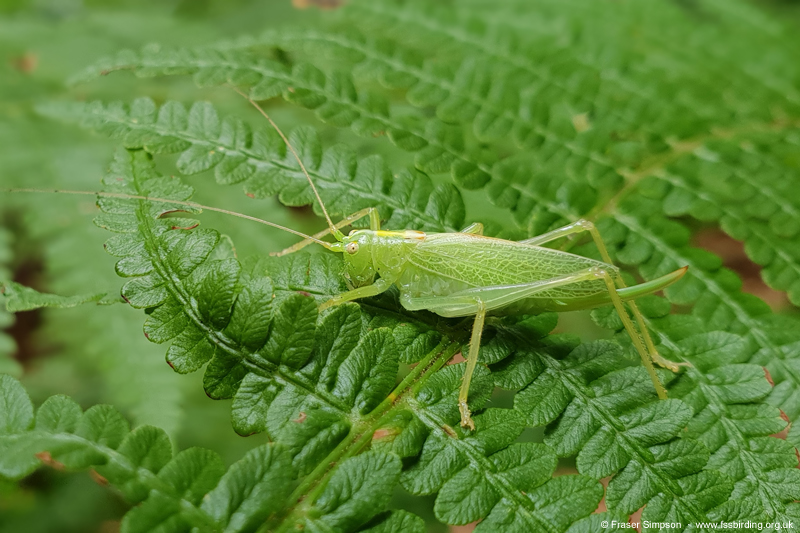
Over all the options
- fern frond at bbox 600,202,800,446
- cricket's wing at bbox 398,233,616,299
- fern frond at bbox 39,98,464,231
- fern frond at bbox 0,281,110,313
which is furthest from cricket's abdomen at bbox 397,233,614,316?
fern frond at bbox 0,281,110,313

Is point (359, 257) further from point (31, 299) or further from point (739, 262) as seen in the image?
point (739, 262)

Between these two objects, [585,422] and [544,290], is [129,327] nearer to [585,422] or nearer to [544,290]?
[544,290]

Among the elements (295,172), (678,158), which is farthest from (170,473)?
(678,158)

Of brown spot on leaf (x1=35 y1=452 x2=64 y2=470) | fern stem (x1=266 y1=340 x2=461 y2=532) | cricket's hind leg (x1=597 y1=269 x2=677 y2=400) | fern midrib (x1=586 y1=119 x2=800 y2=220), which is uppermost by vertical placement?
fern midrib (x1=586 y1=119 x2=800 y2=220)

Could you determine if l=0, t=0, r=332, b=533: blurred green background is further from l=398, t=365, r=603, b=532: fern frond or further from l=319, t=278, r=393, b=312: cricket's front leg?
l=398, t=365, r=603, b=532: fern frond

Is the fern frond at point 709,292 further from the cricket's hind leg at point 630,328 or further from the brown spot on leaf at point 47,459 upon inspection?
the brown spot on leaf at point 47,459

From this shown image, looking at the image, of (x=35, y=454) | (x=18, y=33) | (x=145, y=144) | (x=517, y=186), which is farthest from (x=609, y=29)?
(x=18, y=33)

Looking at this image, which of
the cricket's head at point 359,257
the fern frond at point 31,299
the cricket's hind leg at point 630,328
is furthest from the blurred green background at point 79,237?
the cricket's hind leg at point 630,328

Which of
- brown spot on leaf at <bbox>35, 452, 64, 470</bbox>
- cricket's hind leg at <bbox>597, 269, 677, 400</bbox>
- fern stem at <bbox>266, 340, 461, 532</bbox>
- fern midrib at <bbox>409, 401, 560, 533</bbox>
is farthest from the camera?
cricket's hind leg at <bbox>597, 269, 677, 400</bbox>
